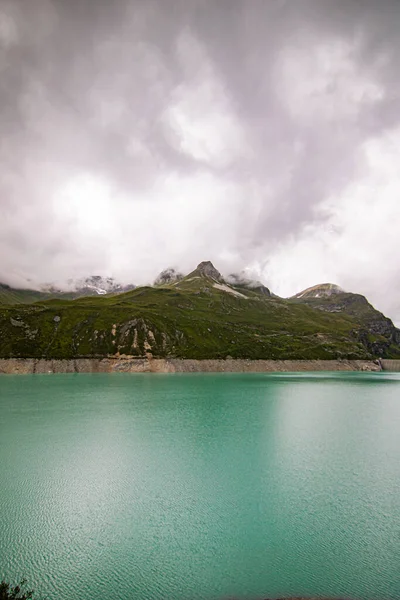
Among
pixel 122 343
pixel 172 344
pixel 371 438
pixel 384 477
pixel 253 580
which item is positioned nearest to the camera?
pixel 253 580

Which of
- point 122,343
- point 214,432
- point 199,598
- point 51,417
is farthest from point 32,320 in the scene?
point 199,598

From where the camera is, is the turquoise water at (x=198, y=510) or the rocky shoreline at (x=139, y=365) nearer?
the turquoise water at (x=198, y=510)

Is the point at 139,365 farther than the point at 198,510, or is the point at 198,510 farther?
the point at 139,365

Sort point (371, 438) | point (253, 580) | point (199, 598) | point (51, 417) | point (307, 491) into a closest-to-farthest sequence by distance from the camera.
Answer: point (199, 598)
point (253, 580)
point (307, 491)
point (371, 438)
point (51, 417)

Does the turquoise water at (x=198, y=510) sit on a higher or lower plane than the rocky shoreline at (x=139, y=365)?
lower

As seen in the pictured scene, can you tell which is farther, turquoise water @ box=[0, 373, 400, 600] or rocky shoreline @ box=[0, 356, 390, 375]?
rocky shoreline @ box=[0, 356, 390, 375]

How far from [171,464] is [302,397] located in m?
55.7

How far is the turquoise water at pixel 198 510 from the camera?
14875mm

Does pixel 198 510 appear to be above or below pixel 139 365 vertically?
below

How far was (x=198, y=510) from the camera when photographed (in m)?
21.4

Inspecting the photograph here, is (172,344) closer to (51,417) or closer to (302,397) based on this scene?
(302,397)

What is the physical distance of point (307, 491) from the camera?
81.4 feet

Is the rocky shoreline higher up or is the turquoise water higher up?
the rocky shoreline

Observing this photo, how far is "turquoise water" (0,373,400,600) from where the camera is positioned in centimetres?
1488
